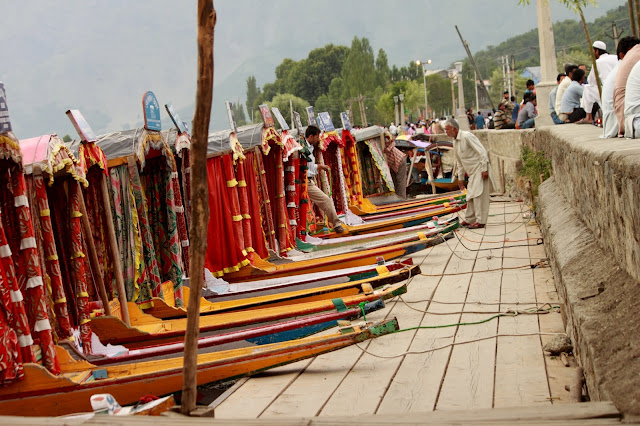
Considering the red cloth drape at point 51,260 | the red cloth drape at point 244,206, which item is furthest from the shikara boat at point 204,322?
the red cloth drape at point 244,206

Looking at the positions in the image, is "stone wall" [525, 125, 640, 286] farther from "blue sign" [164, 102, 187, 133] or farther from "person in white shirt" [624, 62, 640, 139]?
"blue sign" [164, 102, 187, 133]

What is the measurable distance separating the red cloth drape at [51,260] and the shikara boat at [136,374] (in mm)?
308

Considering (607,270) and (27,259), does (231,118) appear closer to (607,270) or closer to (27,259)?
(27,259)

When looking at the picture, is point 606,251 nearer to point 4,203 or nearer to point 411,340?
point 411,340

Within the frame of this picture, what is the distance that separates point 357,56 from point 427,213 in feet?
316

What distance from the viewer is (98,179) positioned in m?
6.77

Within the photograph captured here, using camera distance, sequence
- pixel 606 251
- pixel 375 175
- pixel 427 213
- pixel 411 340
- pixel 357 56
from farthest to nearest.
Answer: pixel 357 56, pixel 375 175, pixel 427 213, pixel 411 340, pixel 606 251

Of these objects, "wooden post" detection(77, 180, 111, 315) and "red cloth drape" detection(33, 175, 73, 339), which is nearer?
"red cloth drape" detection(33, 175, 73, 339)

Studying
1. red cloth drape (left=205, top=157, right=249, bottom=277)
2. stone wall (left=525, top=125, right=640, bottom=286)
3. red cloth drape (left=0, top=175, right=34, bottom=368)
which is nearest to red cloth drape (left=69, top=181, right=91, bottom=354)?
red cloth drape (left=0, top=175, right=34, bottom=368)

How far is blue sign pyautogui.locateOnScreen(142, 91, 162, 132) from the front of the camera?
7422 millimetres

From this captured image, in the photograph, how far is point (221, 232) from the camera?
9.22 m

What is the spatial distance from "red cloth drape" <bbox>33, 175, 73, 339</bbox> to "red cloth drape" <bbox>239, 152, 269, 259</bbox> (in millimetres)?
4070

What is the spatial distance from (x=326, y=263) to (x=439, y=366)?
4401 millimetres

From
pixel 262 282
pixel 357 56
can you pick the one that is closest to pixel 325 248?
pixel 262 282
